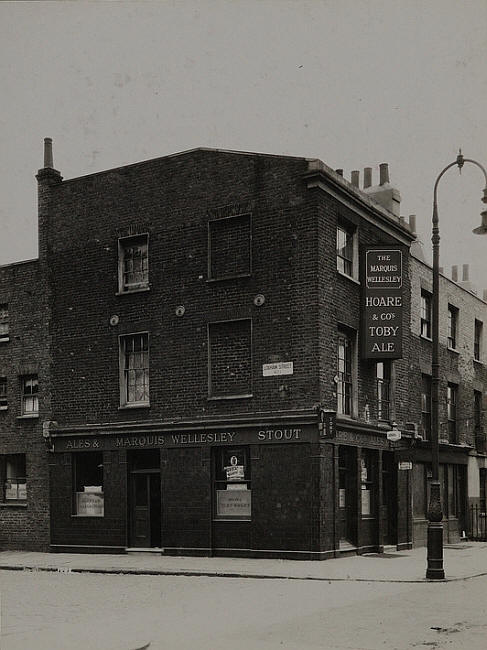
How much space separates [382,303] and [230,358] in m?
4.42

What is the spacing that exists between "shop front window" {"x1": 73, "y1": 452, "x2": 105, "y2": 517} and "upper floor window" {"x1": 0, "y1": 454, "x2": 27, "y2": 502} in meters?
2.08

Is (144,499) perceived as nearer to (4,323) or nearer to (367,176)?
(4,323)

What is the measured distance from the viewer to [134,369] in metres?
24.4

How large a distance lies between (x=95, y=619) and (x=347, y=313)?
12688 mm

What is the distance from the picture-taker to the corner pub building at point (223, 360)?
70.4ft

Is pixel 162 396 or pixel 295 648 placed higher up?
pixel 162 396

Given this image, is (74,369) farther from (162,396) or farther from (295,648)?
(295,648)

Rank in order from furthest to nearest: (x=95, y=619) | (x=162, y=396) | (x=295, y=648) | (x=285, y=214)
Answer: (x=162, y=396) → (x=285, y=214) → (x=95, y=619) → (x=295, y=648)

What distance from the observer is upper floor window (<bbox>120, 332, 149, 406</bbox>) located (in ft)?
79.3

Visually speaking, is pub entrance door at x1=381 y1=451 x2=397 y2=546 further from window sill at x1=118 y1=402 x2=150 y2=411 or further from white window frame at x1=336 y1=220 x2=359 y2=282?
window sill at x1=118 y1=402 x2=150 y2=411

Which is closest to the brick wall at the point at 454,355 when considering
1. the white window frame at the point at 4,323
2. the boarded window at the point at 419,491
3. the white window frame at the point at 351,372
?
the boarded window at the point at 419,491

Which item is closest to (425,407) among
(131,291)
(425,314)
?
(425,314)

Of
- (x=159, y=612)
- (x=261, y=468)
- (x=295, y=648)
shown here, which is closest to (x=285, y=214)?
(x=261, y=468)

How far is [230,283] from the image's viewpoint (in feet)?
74.5
